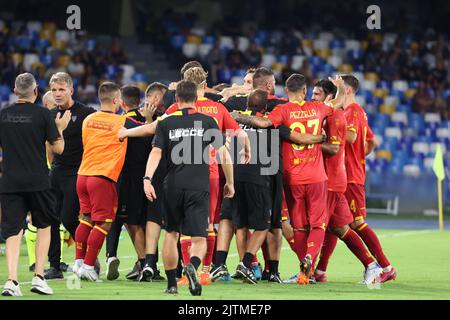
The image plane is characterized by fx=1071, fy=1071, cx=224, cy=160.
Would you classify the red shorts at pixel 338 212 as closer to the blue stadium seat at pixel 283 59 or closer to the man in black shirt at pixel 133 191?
the man in black shirt at pixel 133 191

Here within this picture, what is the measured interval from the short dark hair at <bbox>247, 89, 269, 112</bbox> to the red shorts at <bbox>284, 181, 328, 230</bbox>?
98 centimetres

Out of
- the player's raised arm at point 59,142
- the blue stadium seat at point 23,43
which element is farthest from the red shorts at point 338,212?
the blue stadium seat at point 23,43

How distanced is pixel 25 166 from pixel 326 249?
4.04m

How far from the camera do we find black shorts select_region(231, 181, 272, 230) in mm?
12500

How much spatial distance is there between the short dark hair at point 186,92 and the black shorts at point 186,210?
35.8 inches

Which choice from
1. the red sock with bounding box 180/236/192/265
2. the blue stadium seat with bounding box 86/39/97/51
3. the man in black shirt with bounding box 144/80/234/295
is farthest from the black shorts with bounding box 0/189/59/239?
the blue stadium seat with bounding box 86/39/97/51

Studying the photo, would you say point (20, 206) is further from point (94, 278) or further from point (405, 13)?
point (405, 13)

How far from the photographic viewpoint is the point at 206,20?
34.7 m

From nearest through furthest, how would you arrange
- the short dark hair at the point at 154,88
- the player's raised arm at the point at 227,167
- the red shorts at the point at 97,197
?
the player's raised arm at the point at 227,167 → the red shorts at the point at 97,197 → the short dark hair at the point at 154,88

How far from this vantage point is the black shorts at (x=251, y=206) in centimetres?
1250

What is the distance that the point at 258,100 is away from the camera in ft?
41.1

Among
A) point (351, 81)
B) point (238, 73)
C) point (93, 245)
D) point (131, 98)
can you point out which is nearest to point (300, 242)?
point (351, 81)

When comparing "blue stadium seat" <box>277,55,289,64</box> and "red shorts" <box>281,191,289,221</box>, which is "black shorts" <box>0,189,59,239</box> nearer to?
"red shorts" <box>281,191,289,221</box>

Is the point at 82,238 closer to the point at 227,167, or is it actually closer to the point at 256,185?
the point at 256,185
